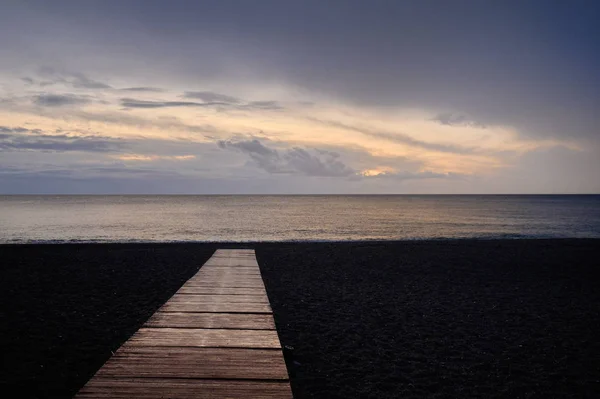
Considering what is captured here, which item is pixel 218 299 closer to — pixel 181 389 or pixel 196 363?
pixel 196 363

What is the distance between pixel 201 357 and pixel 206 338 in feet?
2.29

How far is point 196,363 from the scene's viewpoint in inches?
→ 178

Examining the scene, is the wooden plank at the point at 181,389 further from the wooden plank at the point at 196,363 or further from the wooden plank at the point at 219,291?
the wooden plank at the point at 219,291

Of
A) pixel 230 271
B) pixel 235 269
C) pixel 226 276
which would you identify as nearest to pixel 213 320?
pixel 226 276

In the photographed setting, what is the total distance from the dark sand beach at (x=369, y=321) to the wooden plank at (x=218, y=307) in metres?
0.96

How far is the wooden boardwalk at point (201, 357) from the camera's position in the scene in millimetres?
3854

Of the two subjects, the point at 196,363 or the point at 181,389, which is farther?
the point at 196,363

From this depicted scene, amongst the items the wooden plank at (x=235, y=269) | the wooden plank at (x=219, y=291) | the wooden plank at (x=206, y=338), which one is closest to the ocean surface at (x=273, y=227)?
the wooden plank at (x=235, y=269)

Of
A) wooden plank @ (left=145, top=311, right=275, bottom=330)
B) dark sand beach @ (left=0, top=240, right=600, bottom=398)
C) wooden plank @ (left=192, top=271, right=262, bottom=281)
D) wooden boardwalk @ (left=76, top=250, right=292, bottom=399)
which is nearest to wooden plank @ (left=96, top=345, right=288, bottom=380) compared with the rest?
wooden boardwalk @ (left=76, top=250, right=292, bottom=399)

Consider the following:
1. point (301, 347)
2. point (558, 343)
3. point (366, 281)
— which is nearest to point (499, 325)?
point (558, 343)

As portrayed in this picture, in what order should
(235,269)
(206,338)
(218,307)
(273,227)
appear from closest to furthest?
(206,338) → (218,307) → (235,269) → (273,227)

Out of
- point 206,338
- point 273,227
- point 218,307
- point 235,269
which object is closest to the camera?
point 206,338

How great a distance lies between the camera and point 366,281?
44.4ft

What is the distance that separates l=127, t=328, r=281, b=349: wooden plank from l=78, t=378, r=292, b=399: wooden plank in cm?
105
